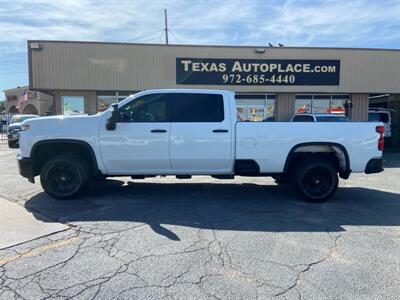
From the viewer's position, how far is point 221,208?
619cm

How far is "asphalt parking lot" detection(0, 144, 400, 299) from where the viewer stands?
3375mm

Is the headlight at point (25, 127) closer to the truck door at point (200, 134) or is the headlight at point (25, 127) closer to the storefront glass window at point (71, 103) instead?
the truck door at point (200, 134)

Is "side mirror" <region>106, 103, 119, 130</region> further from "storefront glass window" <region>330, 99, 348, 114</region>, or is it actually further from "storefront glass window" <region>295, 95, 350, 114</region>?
"storefront glass window" <region>330, 99, 348, 114</region>

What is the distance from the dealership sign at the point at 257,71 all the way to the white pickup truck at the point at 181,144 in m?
10.9

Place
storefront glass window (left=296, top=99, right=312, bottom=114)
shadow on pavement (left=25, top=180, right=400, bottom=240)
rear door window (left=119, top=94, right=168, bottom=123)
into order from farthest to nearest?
storefront glass window (left=296, top=99, right=312, bottom=114), rear door window (left=119, top=94, right=168, bottom=123), shadow on pavement (left=25, top=180, right=400, bottom=240)

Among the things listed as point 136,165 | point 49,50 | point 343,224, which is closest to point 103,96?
point 49,50

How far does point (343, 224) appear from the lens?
540 cm

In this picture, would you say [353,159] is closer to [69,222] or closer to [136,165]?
[136,165]

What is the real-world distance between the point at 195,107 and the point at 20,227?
354 cm

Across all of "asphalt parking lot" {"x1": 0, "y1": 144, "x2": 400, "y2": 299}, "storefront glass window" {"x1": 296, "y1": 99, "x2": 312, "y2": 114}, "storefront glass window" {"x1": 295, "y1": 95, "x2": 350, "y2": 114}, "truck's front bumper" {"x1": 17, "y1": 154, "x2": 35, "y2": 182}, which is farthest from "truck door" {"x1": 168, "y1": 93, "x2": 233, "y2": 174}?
"storefront glass window" {"x1": 295, "y1": 95, "x2": 350, "y2": 114}

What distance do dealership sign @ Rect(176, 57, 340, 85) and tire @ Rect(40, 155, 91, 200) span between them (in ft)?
37.5

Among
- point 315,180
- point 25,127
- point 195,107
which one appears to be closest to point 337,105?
point 315,180

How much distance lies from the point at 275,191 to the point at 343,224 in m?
2.45

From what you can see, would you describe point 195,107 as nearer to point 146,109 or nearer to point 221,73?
point 146,109
